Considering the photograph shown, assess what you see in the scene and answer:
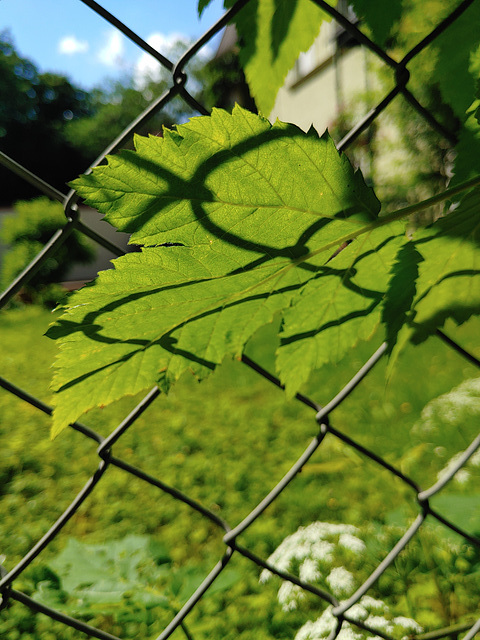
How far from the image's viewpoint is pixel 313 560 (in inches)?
41.5

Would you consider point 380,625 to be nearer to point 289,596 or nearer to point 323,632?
point 323,632

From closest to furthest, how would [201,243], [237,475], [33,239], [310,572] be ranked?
1. [201,243]
2. [310,572]
3. [237,475]
4. [33,239]

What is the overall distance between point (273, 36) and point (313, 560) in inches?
38.1

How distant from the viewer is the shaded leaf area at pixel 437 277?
508 mm

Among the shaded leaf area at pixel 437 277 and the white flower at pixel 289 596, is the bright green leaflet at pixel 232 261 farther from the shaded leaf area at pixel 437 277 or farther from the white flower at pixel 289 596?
the white flower at pixel 289 596

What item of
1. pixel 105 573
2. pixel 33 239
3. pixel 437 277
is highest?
pixel 33 239

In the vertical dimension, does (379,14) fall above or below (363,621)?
above

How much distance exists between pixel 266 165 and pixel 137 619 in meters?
0.87

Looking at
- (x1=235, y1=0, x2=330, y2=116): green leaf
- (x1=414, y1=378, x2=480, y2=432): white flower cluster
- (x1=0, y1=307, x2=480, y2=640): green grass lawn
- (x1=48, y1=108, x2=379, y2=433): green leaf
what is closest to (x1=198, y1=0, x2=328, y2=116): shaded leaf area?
(x1=235, y1=0, x2=330, y2=116): green leaf

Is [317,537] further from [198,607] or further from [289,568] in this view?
[198,607]

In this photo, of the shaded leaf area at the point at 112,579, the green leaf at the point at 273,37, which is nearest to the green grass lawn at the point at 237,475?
the shaded leaf area at the point at 112,579

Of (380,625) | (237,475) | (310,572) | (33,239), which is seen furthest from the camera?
(33,239)

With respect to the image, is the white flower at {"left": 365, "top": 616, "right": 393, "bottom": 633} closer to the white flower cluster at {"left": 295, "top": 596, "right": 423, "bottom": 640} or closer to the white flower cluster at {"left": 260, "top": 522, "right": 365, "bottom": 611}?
the white flower cluster at {"left": 295, "top": 596, "right": 423, "bottom": 640}

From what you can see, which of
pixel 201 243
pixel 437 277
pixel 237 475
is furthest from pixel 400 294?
pixel 237 475
